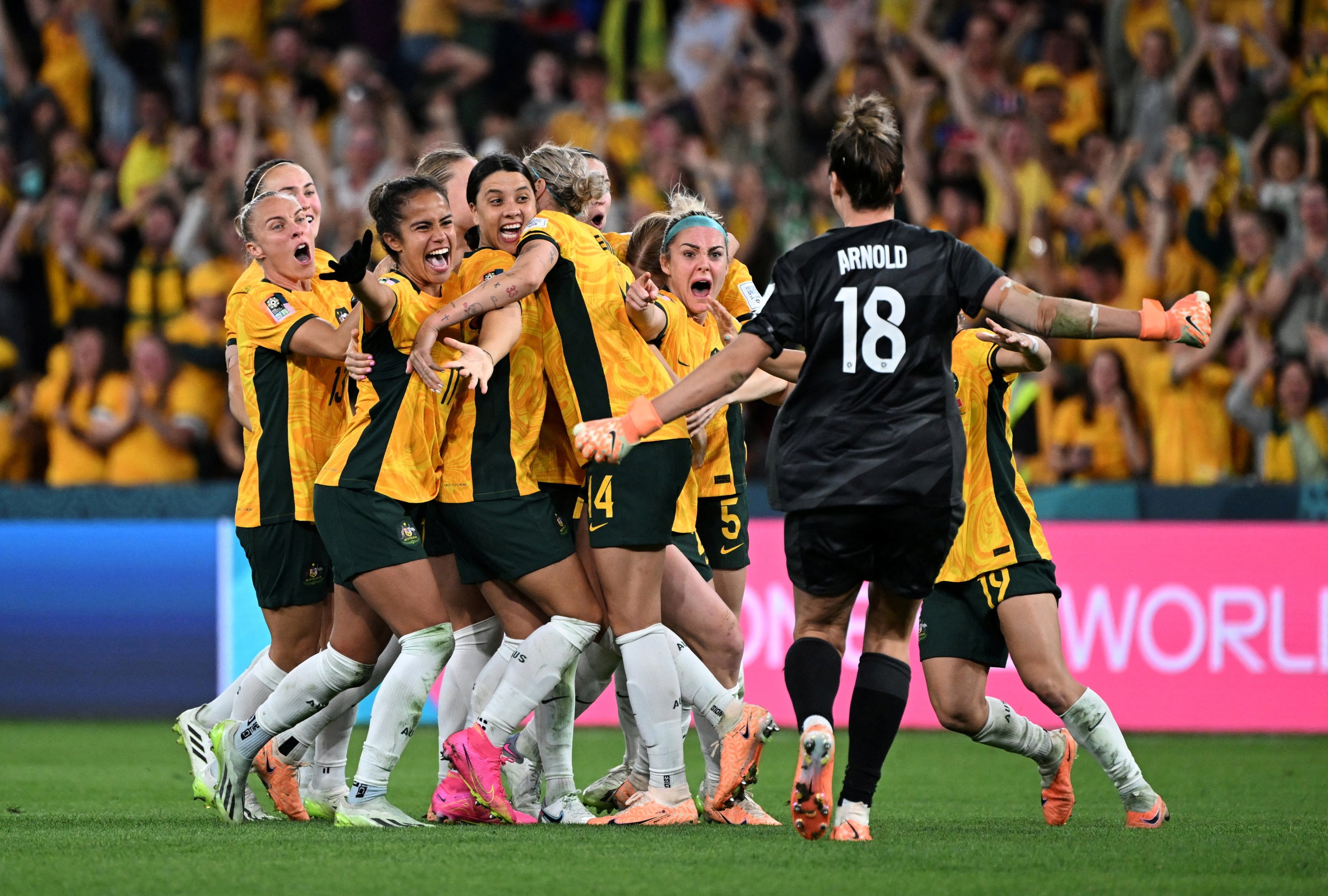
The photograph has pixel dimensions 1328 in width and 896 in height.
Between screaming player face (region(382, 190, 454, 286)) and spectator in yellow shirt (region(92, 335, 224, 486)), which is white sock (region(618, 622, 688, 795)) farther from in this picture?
spectator in yellow shirt (region(92, 335, 224, 486))

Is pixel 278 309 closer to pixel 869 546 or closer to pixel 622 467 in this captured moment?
pixel 622 467

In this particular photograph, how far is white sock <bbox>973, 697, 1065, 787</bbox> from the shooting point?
5.84 meters

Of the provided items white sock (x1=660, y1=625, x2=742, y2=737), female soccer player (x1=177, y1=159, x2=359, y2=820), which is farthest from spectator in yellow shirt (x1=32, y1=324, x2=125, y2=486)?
white sock (x1=660, y1=625, x2=742, y2=737)

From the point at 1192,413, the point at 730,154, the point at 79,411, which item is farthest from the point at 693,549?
the point at 79,411

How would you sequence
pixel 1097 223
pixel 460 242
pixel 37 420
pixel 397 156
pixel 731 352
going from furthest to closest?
pixel 397 156 → pixel 37 420 → pixel 1097 223 → pixel 460 242 → pixel 731 352

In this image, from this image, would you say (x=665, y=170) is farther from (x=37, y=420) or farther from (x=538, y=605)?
(x=538, y=605)

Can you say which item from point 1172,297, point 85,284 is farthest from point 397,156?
point 1172,297

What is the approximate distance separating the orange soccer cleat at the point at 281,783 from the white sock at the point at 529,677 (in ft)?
3.03

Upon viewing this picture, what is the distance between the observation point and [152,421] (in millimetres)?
11609

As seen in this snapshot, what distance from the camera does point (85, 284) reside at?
1271 cm

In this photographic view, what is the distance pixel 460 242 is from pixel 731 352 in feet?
6.25

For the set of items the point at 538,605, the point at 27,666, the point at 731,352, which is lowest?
the point at 27,666

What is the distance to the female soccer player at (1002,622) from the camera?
18.6 feet

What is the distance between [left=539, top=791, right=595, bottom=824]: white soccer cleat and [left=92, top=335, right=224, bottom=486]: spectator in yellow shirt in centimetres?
647
